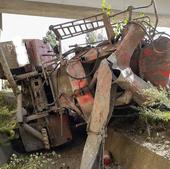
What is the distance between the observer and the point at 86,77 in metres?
4.83

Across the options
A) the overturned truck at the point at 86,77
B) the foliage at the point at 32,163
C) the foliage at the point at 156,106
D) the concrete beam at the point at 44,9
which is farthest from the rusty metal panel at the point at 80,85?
the concrete beam at the point at 44,9

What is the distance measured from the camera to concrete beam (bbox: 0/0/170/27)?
1105cm

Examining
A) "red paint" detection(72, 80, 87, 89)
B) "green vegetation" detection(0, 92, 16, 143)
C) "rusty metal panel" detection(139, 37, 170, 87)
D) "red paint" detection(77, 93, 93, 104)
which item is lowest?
"green vegetation" detection(0, 92, 16, 143)

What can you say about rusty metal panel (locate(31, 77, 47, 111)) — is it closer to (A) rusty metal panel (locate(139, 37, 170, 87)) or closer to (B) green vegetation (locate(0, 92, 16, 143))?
(B) green vegetation (locate(0, 92, 16, 143))

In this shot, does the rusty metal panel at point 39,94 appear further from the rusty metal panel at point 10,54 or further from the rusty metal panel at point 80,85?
the rusty metal panel at point 80,85

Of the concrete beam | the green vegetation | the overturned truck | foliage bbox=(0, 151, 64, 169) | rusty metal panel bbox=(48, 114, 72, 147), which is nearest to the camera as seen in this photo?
the overturned truck

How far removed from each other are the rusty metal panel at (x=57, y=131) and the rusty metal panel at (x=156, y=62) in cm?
155

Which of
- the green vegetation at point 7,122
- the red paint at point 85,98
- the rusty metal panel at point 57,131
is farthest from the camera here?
the rusty metal panel at point 57,131

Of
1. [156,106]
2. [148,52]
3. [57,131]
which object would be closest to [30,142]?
[57,131]

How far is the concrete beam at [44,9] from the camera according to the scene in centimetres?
1105

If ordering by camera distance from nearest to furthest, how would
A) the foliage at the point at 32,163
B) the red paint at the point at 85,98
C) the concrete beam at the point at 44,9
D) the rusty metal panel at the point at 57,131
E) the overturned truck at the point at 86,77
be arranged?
the overturned truck at the point at 86,77 < the foliage at the point at 32,163 < the red paint at the point at 85,98 < the rusty metal panel at the point at 57,131 < the concrete beam at the point at 44,9

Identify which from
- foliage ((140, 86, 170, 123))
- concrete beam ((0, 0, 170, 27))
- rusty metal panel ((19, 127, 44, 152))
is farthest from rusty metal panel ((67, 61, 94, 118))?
concrete beam ((0, 0, 170, 27))

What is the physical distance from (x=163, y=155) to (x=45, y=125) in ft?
7.22

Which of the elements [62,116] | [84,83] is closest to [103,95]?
[84,83]
